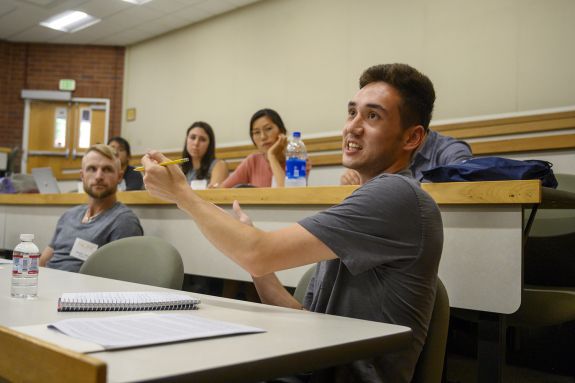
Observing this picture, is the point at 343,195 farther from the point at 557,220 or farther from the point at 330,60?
the point at 330,60

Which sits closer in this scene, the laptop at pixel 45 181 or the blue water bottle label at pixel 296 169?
the blue water bottle label at pixel 296 169

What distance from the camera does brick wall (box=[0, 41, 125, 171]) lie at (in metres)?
7.60

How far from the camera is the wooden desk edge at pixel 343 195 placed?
1490mm

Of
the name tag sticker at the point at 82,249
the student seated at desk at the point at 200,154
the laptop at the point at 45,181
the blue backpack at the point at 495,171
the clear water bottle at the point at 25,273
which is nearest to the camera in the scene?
the clear water bottle at the point at 25,273

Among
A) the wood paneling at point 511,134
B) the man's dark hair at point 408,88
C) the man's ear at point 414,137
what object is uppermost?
the wood paneling at point 511,134

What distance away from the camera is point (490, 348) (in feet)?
4.95

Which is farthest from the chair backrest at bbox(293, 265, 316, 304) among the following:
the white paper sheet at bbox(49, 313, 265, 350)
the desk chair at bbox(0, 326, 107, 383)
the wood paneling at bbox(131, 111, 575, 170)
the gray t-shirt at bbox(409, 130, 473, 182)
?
the wood paneling at bbox(131, 111, 575, 170)

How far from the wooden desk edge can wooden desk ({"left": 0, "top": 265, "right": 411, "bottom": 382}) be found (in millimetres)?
736

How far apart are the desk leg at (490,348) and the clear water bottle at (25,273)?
1135 millimetres

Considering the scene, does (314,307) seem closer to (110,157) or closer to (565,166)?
(110,157)

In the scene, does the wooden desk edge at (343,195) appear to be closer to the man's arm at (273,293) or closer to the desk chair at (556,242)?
the man's arm at (273,293)

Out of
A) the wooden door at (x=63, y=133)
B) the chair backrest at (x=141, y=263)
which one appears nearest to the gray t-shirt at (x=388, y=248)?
the chair backrest at (x=141, y=263)

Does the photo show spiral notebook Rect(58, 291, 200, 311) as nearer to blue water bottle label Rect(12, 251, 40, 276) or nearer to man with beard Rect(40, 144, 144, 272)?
blue water bottle label Rect(12, 251, 40, 276)

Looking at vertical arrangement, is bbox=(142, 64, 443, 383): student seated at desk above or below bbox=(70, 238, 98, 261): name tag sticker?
above
